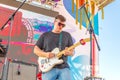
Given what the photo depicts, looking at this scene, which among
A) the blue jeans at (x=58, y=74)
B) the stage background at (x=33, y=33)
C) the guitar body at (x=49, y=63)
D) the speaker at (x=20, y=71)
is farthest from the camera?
the stage background at (x=33, y=33)

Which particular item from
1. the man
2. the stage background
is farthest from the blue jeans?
the stage background

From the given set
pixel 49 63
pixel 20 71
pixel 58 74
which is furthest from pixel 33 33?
pixel 58 74

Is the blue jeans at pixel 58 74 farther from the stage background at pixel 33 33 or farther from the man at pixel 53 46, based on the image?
the stage background at pixel 33 33

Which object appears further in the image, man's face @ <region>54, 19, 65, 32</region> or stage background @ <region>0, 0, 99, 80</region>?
stage background @ <region>0, 0, 99, 80</region>

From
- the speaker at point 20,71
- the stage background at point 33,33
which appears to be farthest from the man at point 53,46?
the stage background at point 33,33

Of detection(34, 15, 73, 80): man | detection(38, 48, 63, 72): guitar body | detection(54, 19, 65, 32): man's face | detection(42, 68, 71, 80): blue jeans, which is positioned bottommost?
detection(42, 68, 71, 80): blue jeans

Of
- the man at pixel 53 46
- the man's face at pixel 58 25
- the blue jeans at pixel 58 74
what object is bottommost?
the blue jeans at pixel 58 74

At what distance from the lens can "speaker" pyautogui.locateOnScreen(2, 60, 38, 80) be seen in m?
2.59

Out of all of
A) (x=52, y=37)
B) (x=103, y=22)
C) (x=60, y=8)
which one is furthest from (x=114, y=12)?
(x=52, y=37)

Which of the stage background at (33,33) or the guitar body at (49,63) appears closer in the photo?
the guitar body at (49,63)

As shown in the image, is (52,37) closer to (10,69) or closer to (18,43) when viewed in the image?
(10,69)

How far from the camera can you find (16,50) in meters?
3.70

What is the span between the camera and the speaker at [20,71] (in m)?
2.59

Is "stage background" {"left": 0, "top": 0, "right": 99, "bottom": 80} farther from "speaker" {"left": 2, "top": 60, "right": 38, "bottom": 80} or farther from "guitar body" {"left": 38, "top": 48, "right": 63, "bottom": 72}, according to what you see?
"guitar body" {"left": 38, "top": 48, "right": 63, "bottom": 72}
